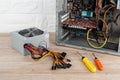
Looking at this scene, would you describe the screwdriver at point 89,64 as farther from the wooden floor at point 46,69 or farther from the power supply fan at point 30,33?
the power supply fan at point 30,33

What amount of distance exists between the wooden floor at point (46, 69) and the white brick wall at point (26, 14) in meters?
0.31

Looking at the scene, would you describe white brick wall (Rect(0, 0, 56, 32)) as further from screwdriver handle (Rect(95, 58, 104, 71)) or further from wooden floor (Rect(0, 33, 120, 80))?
screwdriver handle (Rect(95, 58, 104, 71))

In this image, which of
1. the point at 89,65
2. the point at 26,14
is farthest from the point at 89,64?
the point at 26,14

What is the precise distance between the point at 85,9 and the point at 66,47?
0.22 metres

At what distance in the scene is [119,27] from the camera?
116 cm

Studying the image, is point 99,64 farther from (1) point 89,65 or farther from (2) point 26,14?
(2) point 26,14

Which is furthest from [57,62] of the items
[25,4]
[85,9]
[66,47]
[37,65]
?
[25,4]

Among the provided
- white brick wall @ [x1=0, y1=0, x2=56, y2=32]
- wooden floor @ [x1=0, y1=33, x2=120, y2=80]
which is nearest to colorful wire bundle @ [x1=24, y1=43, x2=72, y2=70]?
wooden floor @ [x1=0, y1=33, x2=120, y2=80]

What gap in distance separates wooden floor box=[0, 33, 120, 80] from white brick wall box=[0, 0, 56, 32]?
314 millimetres

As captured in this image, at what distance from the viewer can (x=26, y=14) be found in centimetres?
138

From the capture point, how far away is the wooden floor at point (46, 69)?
0.88 metres

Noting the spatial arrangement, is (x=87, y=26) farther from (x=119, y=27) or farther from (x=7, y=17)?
(x=7, y=17)

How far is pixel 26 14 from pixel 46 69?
1.75 feet

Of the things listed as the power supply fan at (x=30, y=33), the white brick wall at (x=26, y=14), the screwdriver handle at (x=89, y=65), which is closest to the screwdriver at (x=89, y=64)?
the screwdriver handle at (x=89, y=65)
